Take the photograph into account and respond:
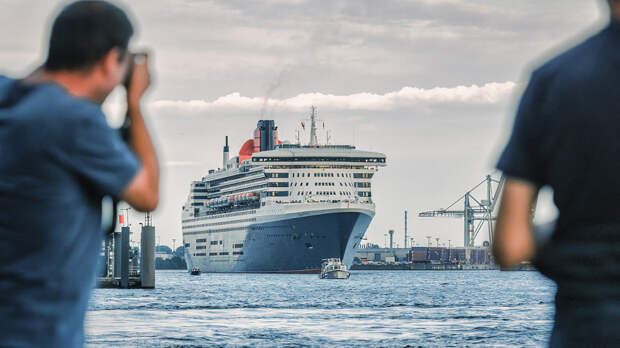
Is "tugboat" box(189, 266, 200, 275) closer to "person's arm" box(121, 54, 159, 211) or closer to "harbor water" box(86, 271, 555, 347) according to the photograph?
"harbor water" box(86, 271, 555, 347)

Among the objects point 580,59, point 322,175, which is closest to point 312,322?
point 580,59

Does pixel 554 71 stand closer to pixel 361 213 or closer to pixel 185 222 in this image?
pixel 361 213

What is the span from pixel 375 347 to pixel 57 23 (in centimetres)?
2064

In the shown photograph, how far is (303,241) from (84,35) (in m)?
71.8

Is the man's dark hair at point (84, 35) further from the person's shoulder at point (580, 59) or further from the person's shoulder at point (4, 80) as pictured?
the person's shoulder at point (580, 59)

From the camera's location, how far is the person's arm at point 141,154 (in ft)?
6.63

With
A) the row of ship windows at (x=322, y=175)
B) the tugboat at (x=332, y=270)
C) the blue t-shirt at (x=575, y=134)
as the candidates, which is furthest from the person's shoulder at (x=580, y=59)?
the row of ship windows at (x=322, y=175)

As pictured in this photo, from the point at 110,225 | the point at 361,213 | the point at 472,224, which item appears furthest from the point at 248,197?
the point at 110,225

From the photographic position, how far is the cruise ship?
73.4 m

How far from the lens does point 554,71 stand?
1.82 m

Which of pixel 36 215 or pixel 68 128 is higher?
pixel 68 128

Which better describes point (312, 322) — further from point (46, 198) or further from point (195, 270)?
point (195, 270)

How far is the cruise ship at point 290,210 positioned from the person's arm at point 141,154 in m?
69.6

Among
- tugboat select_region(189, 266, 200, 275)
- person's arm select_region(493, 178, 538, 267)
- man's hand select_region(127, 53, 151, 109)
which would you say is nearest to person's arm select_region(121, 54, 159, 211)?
man's hand select_region(127, 53, 151, 109)
